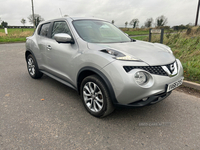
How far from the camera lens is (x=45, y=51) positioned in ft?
12.5

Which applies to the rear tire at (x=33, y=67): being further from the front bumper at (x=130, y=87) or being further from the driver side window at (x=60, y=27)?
the front bumper at (x=130, y=87)

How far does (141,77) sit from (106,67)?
1.71ft

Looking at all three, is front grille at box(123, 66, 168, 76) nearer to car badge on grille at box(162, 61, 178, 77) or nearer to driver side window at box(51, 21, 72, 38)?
car badge on grille at box(162, 61, 178, 77)

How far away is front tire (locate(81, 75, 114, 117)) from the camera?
248 centimetres

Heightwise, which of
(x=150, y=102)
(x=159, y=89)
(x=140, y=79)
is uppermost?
(x=140, y=79)

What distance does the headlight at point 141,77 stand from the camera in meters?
2.28

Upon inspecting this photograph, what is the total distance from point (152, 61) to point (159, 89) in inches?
16.9

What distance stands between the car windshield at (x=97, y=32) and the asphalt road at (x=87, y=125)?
Result: 1.36 m

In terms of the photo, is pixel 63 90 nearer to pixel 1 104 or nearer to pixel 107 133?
pixel 1 104

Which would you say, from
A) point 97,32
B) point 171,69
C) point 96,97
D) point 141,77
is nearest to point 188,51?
point 171,69

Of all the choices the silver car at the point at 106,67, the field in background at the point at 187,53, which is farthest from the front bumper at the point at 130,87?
the field in background at the point at 187,53

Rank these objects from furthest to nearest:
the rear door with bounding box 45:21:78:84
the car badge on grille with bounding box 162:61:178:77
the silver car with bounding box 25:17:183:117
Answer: the rear door with bounding box 45:21:78:84 → the car badge on grille with bounding box 162:61:178:77 → the silver car with bounding box 25:17:183:117

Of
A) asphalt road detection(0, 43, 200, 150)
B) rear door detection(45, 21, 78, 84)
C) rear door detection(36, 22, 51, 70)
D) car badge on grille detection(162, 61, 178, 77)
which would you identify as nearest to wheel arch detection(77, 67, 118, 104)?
rear door detection(45, 21, 78, 84)

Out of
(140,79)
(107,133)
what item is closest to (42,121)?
(107,133)
